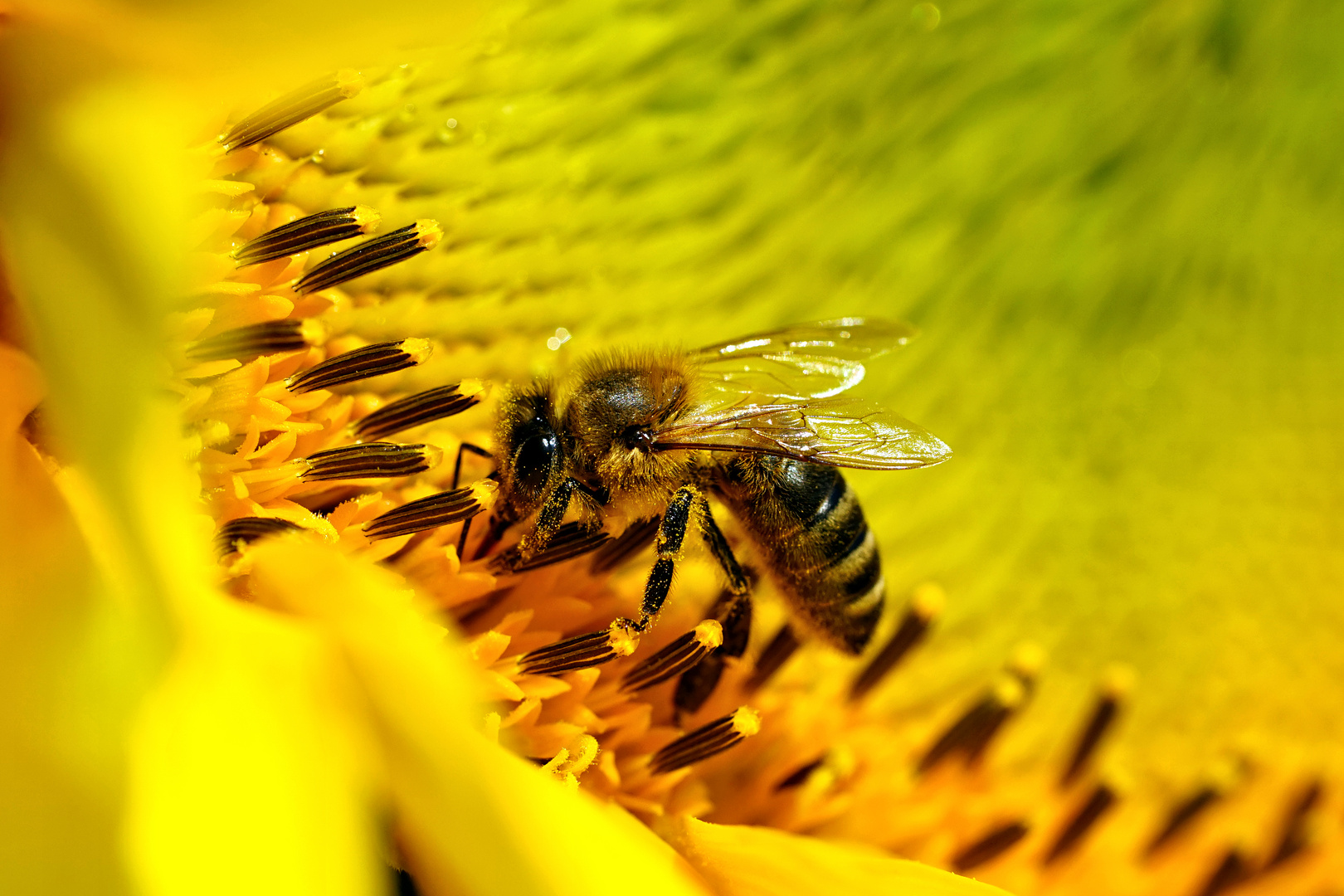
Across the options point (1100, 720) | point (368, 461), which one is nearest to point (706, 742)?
point (368, 461)

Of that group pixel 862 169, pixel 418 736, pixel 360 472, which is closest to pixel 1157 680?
pixel 862 169

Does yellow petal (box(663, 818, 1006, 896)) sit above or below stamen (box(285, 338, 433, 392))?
below

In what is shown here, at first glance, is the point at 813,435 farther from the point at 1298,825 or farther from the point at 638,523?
the point at 1298,825

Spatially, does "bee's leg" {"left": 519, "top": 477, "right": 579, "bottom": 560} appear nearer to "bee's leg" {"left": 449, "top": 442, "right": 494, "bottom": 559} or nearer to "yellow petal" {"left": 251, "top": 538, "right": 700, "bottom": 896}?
"bee's leg" {"left": 449, "top": 442, "right": 494, "bottom": 559}

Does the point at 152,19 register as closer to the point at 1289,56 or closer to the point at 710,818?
the point at 710,818

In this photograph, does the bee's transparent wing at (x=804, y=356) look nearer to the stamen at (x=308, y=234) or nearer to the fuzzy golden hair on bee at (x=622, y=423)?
the fuzzy golden hair on bee at (x=622, y=423)

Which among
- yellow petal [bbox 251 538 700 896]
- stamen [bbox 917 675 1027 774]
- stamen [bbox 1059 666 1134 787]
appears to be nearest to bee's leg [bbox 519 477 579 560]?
yellow petal [bbox 251 538 700 896]
